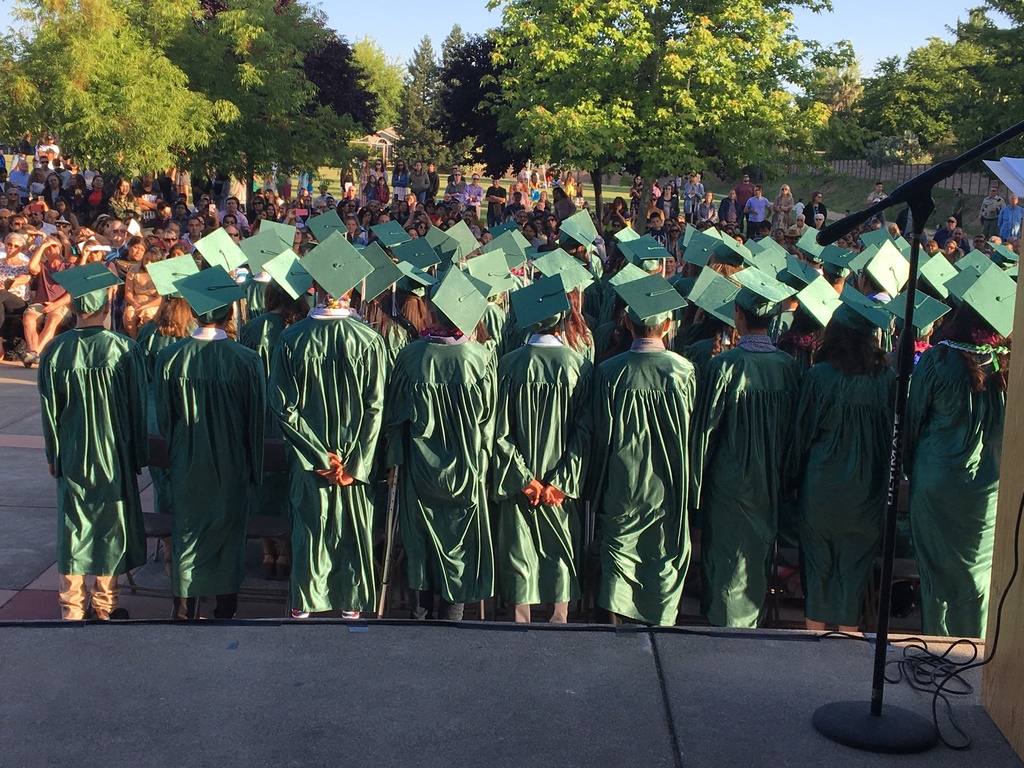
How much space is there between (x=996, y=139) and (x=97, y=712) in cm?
353

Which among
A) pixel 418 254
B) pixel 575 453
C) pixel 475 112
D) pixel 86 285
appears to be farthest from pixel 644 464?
pixel 475 112

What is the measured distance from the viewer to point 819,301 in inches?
236

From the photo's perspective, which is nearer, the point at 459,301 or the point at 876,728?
the point at 876,728

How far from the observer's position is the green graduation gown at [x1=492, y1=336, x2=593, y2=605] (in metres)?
5.55

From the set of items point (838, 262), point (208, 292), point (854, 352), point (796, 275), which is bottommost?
point (854, 352)

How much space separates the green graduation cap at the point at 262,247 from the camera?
7945mm

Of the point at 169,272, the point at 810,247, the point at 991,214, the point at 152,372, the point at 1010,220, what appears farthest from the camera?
the point at 991,214

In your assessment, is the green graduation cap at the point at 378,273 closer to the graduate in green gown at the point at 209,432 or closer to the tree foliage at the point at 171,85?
the graduate in green gown at the point at 209,432

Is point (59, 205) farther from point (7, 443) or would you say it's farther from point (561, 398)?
point (561, 398)

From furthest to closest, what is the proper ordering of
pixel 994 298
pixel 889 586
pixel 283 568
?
1. pixel 283 568
2. pixel 994 298
3. pixel 889 586

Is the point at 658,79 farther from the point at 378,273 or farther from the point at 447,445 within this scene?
the point at 447,445

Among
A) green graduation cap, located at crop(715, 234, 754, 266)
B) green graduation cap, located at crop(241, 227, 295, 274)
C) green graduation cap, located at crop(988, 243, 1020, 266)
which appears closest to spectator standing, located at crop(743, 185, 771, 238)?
green graduation cap, located at crop(988, 243, 1020, 266)

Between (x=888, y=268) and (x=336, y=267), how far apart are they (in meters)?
3.82

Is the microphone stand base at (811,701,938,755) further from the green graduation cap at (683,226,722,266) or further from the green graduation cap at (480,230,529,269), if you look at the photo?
the green graduation cap at (480,230,529,269)
